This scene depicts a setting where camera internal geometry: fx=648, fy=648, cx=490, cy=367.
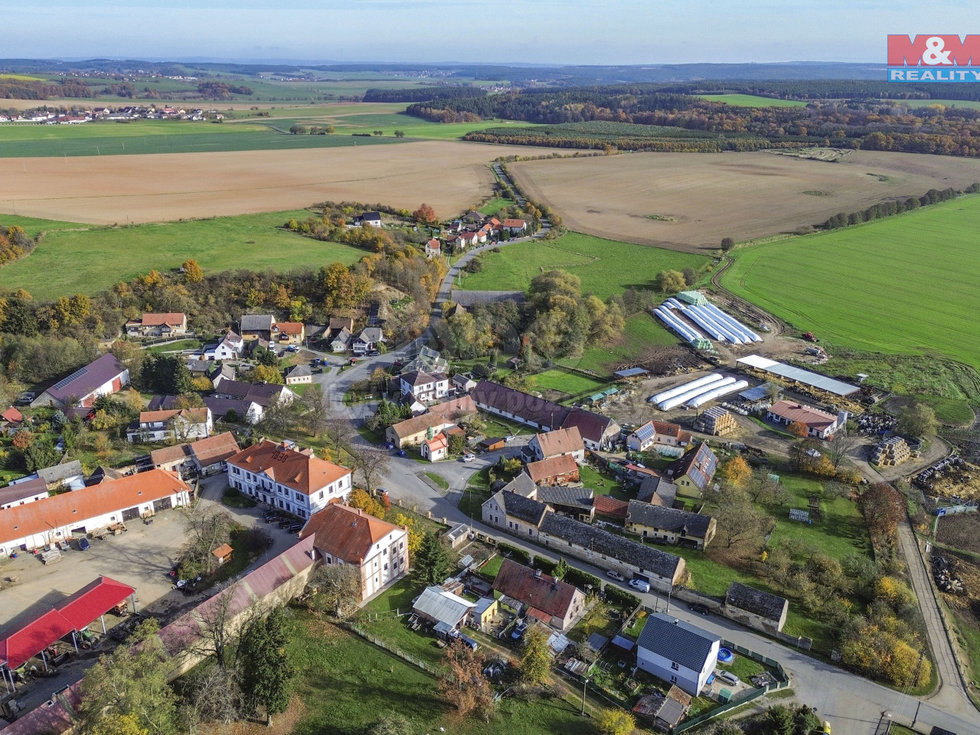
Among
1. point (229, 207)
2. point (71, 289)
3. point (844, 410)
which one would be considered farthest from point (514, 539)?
point (229, 207)

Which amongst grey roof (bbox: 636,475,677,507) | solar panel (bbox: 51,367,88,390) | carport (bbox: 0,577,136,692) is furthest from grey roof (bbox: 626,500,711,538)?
solar panel (bbox: 51,367,88,390)

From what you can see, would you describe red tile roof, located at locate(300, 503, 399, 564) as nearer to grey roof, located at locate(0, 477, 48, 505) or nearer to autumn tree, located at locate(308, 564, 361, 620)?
autumn tree, located at locate(308, 564, 361, 620)

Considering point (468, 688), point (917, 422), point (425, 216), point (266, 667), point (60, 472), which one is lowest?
point (468, 688)

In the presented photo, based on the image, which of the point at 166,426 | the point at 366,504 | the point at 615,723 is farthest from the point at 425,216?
the point at 615,723

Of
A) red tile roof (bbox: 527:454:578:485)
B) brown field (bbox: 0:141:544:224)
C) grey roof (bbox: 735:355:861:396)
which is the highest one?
brown field (bbox: 0:141:544:224)

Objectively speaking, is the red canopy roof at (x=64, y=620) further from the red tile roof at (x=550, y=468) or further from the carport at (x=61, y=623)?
the red tile roof at (x=550, y=468)

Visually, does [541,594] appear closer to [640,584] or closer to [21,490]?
[640,584]

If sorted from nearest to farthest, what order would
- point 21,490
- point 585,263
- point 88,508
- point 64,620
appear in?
point 64,620, point 88,508, point 21,490, point 585,263
